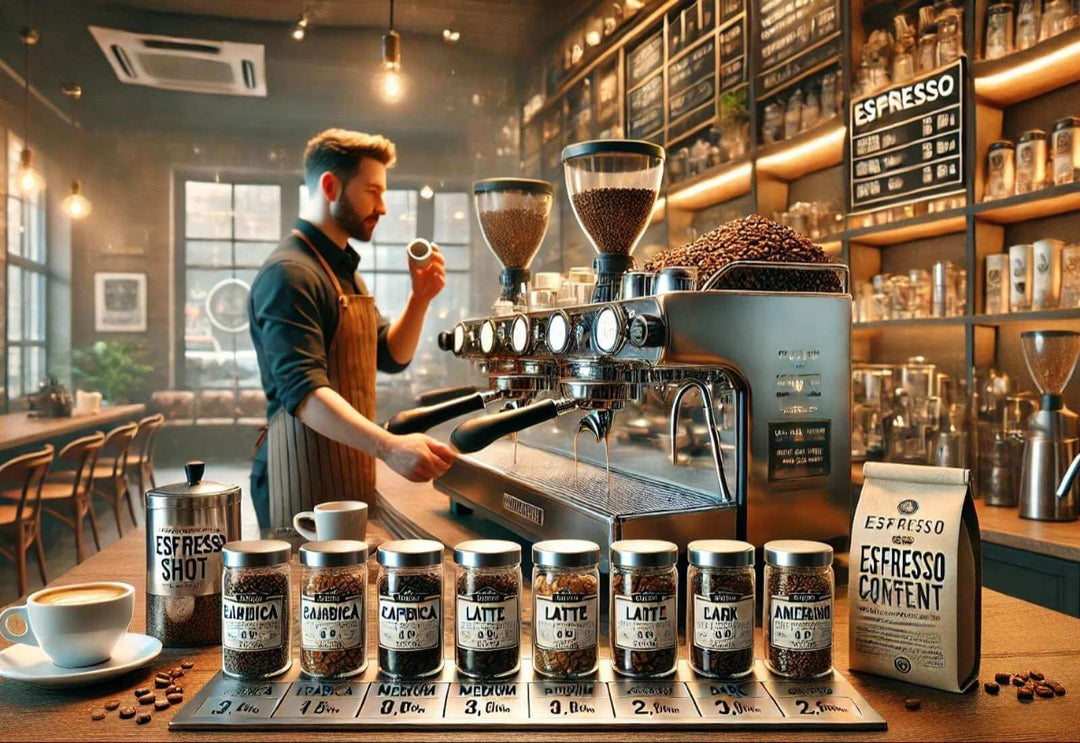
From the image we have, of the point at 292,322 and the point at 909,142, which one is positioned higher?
the point at 909,142

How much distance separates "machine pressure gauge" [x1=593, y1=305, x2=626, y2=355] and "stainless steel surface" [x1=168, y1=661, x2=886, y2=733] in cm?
41

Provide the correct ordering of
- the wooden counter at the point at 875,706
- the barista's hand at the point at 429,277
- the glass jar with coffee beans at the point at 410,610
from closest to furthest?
the wooden counter at the point at 875,706 < the glass jar with coffee beans at the point at 410,610 < the barista's hand at the point at 429,277

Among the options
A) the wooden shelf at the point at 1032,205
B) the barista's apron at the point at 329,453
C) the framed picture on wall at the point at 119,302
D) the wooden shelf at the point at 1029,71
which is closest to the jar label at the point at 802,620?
the barista's apron at the point at 329,453

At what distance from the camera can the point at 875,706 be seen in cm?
87

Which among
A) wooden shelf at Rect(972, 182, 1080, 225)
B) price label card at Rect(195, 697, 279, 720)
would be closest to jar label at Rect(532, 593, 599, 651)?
price label card at Rect(195, 697, 279, 720)

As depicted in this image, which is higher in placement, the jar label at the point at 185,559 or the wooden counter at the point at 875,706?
the jar label at the point at 185,559

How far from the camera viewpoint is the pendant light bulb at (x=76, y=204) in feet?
16.8

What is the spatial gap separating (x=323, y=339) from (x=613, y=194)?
35.0 inches

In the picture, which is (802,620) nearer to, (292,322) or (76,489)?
(292,322)

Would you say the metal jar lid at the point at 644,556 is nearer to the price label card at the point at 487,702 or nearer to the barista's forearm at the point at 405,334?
the price label card at the point at 487,702

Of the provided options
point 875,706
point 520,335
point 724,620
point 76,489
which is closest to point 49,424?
point 76,489

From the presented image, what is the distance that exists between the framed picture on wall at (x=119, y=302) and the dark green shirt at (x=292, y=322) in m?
3.54

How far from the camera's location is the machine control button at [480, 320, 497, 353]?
1.62 metres

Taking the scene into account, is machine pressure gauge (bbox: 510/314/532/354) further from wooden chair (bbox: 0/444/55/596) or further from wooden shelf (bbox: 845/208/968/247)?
wooden chair (bbox: 0/444/55/596)
